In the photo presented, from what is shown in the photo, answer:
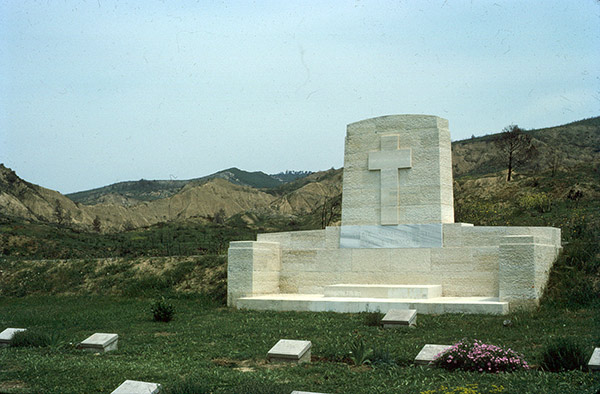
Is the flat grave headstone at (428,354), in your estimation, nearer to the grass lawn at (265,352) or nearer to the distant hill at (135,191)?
the grass lawn at (265,352)

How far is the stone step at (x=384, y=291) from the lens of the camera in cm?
1277

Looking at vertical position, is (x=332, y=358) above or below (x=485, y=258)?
below

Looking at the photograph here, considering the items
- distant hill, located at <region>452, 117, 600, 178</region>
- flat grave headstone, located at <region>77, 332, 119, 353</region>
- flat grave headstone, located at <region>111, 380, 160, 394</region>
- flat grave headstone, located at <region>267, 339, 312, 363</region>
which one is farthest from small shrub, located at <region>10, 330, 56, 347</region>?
distant hill, located at <region>452, 117, 600, 178</region>

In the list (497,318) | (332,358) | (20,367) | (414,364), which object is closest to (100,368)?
(20,367)

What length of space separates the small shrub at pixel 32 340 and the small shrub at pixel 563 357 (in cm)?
784

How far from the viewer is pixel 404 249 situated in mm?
13984

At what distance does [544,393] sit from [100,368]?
5.53m

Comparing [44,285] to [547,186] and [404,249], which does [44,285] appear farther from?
[547,186]

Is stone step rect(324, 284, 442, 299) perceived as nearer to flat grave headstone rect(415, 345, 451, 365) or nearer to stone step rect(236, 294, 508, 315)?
stone step rect(236, 294, 508, 315)

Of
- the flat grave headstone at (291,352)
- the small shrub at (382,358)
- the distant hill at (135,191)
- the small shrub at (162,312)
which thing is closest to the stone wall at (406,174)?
the small shrub at (162,312)

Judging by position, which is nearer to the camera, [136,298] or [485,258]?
[485,258]

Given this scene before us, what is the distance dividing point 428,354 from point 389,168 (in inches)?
296

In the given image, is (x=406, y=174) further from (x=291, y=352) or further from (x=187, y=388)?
(x=187, y=388)

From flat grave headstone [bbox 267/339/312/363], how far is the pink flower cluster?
71.0 inches
